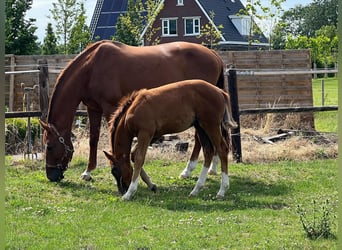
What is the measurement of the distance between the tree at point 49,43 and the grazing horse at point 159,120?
864 inches

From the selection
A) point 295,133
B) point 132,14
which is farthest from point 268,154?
point 132,14

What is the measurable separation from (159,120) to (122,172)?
781 millimetres

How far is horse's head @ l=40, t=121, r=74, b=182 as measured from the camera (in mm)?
7348

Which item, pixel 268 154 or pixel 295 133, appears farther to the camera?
pixel 295 133

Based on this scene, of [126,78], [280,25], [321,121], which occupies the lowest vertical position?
[321,121]

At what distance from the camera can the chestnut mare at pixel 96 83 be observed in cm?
730

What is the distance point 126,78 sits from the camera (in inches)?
293

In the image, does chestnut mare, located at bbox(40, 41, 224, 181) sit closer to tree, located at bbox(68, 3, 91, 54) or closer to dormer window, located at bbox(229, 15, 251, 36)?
tree, located at bbox(68, 3, 91, 54)

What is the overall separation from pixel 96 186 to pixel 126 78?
62.3 inches

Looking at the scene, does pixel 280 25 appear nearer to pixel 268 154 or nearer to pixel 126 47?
pixel 268 154

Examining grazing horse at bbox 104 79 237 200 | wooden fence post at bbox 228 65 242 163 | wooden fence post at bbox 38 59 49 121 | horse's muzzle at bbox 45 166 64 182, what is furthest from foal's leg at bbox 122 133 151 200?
wooden fence post at bbox 38 59 49 121

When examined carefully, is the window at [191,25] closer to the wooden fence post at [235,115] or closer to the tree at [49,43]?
the tree at [49,43]

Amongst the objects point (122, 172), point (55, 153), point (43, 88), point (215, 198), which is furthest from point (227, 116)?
point (43, 88)

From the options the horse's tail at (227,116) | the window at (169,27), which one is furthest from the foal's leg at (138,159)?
the window at (169,27)
